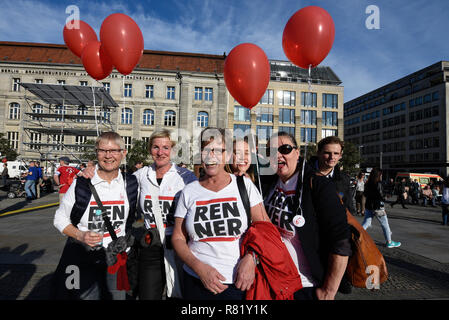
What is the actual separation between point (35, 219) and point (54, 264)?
4.87m

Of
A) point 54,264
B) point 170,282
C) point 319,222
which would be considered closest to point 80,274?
point 170,282

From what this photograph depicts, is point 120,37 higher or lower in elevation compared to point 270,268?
higher

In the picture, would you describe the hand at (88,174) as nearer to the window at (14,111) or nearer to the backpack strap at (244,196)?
the backpack strap at (244,196)

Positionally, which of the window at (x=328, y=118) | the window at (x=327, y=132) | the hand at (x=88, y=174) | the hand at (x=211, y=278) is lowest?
the hand at (x=211, y=278)

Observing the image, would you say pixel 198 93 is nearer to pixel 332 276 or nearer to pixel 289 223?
pixel 289 223

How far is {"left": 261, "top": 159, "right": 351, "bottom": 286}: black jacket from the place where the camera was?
5.67 feet

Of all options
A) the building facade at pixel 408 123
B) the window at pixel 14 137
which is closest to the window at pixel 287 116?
the building facade at pixel 408 123

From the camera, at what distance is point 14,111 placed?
3659 centimetres

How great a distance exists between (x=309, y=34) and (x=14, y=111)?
45.2 m

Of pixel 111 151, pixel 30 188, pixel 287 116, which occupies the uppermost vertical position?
pixel 287 116

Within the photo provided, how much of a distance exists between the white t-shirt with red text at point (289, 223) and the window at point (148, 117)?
38175 millimetres

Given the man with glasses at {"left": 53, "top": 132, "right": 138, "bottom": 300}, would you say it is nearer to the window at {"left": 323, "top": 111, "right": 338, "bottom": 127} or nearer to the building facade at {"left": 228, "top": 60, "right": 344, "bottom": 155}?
the building facade at {"left": 228, "top": 60, "right": 344, "bottom": 155}

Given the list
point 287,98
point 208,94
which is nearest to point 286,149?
point 208,94

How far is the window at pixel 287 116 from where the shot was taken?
48219mm
